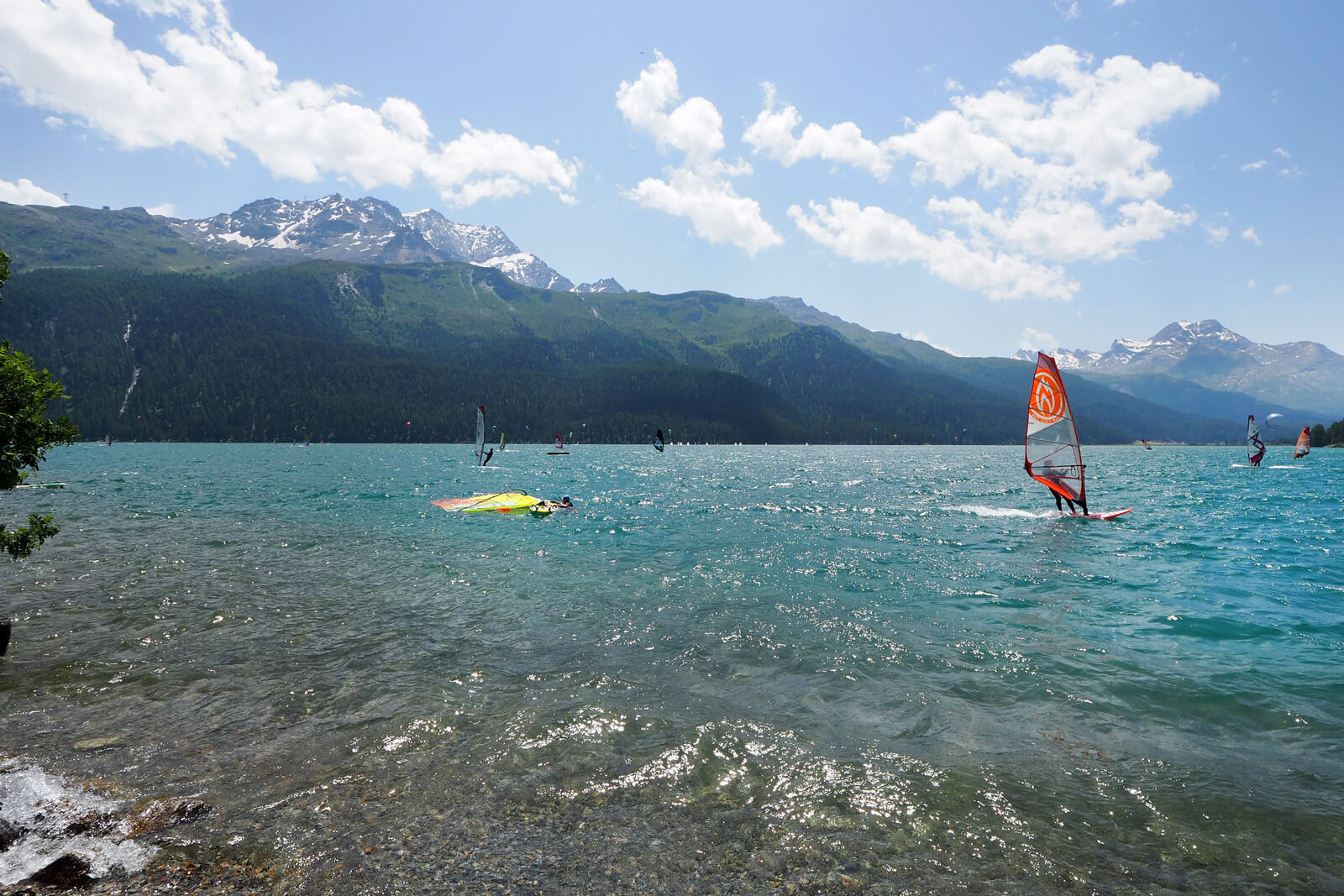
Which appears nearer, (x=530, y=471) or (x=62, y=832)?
(x=62, y=832)

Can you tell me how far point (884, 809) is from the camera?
29.7 ft

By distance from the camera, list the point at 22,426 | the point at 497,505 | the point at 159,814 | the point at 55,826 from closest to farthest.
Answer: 1. the point at 55,826
2. the point at 159,814
3. the point at 22,426
4. the point at 497,505

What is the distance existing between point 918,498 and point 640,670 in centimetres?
5718

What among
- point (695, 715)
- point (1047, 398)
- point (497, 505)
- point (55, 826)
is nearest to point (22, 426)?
point (55, 826)

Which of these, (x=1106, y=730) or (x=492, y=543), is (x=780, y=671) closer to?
(x=1106, y=730)

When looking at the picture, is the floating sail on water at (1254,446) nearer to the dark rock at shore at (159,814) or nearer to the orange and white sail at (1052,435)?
the orange and white sail at (1052,435)

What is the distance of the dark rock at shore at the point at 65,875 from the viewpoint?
6711 mm

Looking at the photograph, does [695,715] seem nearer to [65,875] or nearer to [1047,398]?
[65,875]

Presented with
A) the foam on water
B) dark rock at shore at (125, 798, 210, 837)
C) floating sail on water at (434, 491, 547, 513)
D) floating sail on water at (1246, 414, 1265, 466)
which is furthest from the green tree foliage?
floating sail on water at (1246, 414, 1265, 466)

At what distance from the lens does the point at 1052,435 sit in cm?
4209

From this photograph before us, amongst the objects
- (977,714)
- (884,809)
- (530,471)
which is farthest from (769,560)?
(530,471)

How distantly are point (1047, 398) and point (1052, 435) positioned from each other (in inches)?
134

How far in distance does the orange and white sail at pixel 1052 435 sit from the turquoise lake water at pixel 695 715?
38.8ft

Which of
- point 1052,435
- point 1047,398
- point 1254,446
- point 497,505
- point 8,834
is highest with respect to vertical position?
point 1047,398
